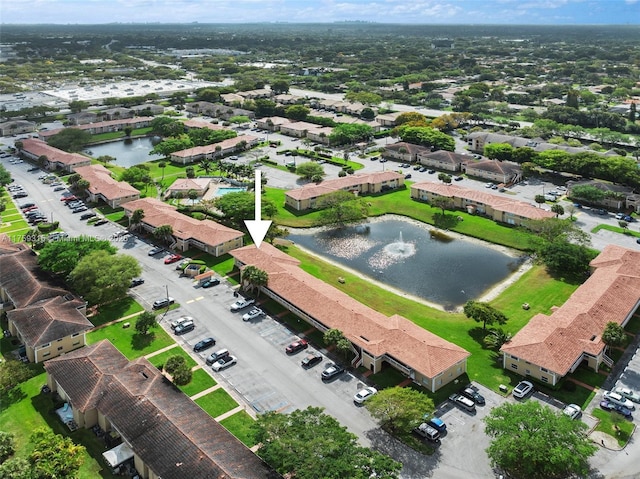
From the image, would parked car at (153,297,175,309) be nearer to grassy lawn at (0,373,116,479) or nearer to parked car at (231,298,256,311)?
parked car at (231,298,256,311)

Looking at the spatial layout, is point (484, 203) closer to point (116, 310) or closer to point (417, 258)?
point (417, 258)

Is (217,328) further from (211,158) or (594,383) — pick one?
(211,158)

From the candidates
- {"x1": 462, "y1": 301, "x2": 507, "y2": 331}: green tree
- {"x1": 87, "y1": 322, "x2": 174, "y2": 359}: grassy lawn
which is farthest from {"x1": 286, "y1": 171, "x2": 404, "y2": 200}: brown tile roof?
{"x1": 462, "y1": 301, "x2": 507, "y2": 331}: green tree

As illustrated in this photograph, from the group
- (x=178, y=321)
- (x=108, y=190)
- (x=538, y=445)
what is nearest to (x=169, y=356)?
(x=178, y=321)

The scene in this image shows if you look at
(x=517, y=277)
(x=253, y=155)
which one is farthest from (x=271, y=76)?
(x=517, y=277)

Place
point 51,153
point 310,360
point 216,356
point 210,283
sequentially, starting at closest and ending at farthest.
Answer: point 310,360 < point 216,356 < point 210,283 < point 51,153

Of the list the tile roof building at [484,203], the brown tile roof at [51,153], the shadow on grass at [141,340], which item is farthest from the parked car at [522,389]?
the brown tile roof at [51,153]
